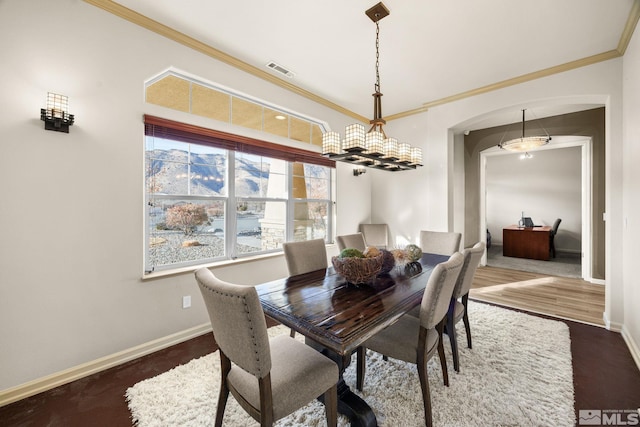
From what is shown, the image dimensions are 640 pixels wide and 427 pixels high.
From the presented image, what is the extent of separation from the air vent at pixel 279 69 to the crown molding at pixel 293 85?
0.14 meters

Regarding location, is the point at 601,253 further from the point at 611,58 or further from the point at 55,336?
the point at 55,336

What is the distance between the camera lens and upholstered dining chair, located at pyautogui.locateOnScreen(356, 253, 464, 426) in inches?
59.4

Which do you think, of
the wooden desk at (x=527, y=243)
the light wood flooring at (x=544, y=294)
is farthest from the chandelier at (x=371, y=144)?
the wooden desk at (x=527, y=243)

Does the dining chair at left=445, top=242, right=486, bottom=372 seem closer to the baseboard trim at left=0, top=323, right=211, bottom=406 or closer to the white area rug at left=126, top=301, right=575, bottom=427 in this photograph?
the white area rug at left=126, top=301, right=575, bottom=427

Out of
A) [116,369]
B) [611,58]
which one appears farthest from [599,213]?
[116,369]

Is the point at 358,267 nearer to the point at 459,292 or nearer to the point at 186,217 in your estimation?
the point at 459,292

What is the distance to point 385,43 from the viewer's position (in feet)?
8.62

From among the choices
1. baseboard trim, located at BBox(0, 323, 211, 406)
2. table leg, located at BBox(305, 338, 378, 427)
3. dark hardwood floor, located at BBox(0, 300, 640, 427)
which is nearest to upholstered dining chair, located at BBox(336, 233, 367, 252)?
table leg, located at BBox(305, 338, 378, 427)

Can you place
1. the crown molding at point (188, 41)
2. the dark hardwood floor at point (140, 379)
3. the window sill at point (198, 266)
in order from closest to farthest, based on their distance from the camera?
1. the dark hardwood floor at point (140, 379)
2. the crown molding at point (188, 41)
3. the window sill at point (198, 266)

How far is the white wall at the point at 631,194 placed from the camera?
7.41 ft

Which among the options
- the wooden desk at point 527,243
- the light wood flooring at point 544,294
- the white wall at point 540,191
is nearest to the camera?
the light wood flooring at point 544,294

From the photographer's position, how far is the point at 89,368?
2043 mm

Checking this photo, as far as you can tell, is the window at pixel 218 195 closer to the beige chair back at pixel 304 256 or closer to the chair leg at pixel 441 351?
the beige chair back at pixel 304 256

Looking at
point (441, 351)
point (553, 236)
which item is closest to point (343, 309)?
point (441, 351)
